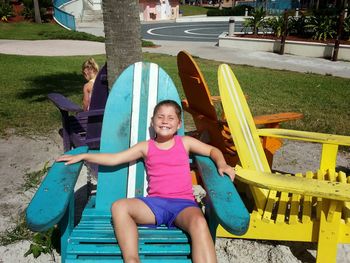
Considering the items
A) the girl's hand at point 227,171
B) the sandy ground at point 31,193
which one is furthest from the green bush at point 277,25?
the girl's hand at point 227,171

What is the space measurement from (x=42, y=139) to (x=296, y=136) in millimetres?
3339

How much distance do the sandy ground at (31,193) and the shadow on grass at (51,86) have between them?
2.33 metres

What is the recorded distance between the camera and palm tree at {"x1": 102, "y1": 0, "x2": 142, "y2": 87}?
3.54 metres

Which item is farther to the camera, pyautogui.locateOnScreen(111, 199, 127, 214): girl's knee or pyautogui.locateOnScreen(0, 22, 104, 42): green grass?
pyautogui.locateOnScreen(0, 22, 104, 42): green grass

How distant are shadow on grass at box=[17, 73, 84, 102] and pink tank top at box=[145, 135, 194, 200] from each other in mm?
4958

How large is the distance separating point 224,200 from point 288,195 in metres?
1.17

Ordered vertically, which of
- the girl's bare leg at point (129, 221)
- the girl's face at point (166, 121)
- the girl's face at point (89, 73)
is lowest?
the girl's bare leg at point (129, 221)

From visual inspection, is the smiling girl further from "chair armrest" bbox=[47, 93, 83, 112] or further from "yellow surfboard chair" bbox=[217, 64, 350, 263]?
"chair armrest" bbox=[47, 93, 83, 112]

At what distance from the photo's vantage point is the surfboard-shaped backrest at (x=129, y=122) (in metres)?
2.71

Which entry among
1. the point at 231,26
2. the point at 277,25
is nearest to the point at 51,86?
the point at 277,25

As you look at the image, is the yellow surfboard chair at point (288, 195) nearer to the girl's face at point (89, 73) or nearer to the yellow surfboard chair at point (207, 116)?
the yellow surfboard chair at point (207, 116)

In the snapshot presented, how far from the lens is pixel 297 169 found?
4477 millimetres

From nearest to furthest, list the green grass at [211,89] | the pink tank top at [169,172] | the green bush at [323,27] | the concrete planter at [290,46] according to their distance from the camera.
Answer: the pink tank top at [169,172], the green grass at [211,89], the concrete planter at [290,46], the green bush at [323,27]

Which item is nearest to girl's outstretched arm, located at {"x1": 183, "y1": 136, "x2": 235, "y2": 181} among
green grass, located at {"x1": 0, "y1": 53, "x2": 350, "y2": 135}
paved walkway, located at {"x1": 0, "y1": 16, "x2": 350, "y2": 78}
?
green grass, located at {"x1": 0, "y1": 53, "x2": 350, "y2": 135}
